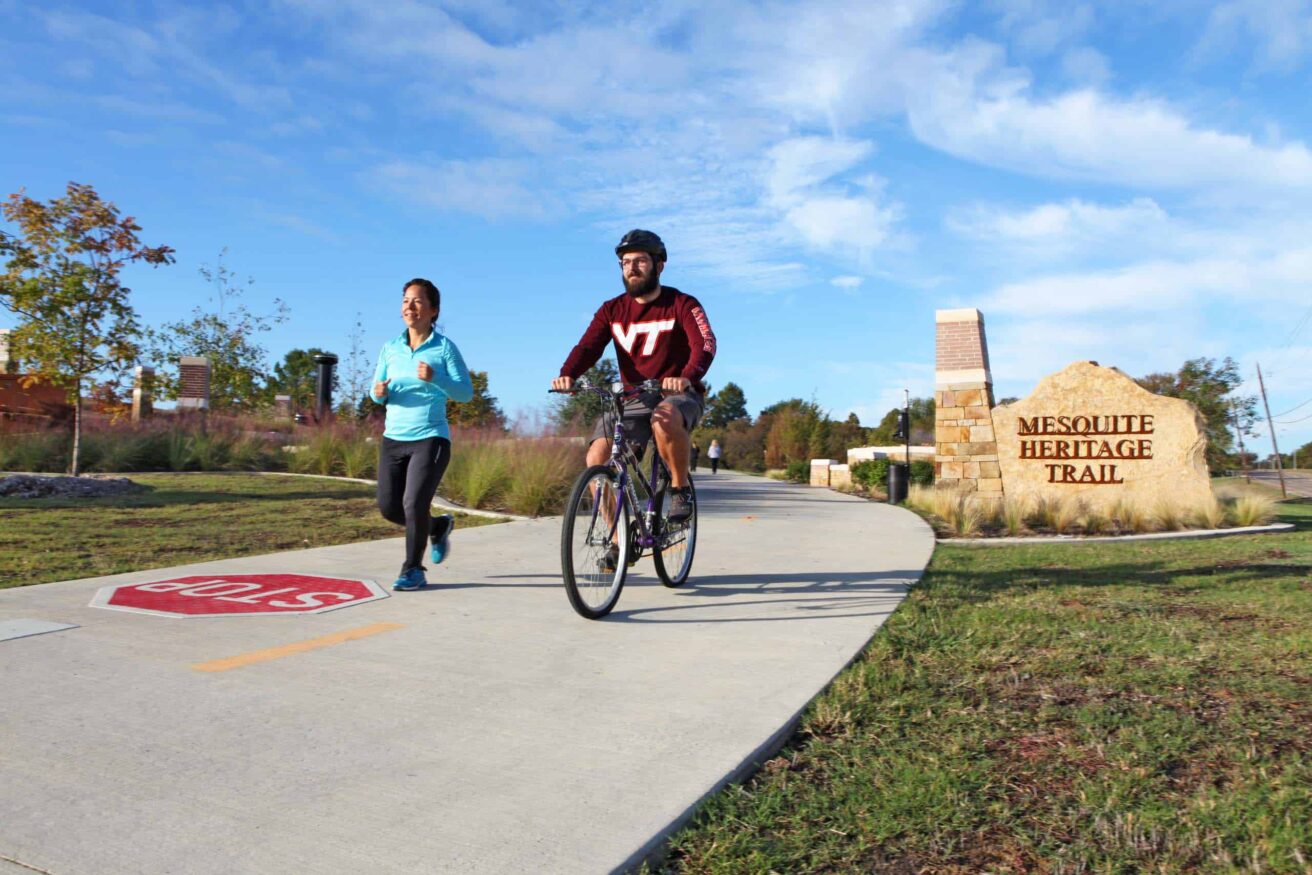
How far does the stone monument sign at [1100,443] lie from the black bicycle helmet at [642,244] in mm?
11630

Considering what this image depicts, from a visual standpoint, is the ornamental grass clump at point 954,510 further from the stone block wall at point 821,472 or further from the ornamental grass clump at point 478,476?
the stone block wall at point 821,472

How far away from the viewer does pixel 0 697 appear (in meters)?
3.13

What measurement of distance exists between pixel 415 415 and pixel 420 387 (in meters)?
0.18

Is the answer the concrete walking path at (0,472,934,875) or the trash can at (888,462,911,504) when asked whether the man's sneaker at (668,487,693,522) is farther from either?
the trash can at (888,462,911,504)

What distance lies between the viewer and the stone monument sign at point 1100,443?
49.3ft

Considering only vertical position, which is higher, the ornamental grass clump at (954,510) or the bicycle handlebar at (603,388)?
the bicycle handlebar at (603,388)

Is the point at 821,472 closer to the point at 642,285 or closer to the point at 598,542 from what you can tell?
the point at 642,285

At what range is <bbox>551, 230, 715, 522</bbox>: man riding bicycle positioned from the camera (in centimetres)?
516

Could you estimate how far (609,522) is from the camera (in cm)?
496

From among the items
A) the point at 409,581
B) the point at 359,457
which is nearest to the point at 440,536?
the point at 409,581

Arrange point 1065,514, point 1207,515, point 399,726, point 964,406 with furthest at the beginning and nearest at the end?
point 964,406
point 1207,515
point 1065,514
point 399,726

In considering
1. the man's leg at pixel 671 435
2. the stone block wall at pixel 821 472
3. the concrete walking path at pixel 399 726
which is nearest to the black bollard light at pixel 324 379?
the stone block wall at pixel 821 472

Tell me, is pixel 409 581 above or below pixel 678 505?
below

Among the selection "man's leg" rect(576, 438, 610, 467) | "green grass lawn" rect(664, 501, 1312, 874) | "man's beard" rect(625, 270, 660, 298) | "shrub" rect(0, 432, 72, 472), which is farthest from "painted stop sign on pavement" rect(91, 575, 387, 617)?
"shrub" rect(0, 432, 72, 472)
